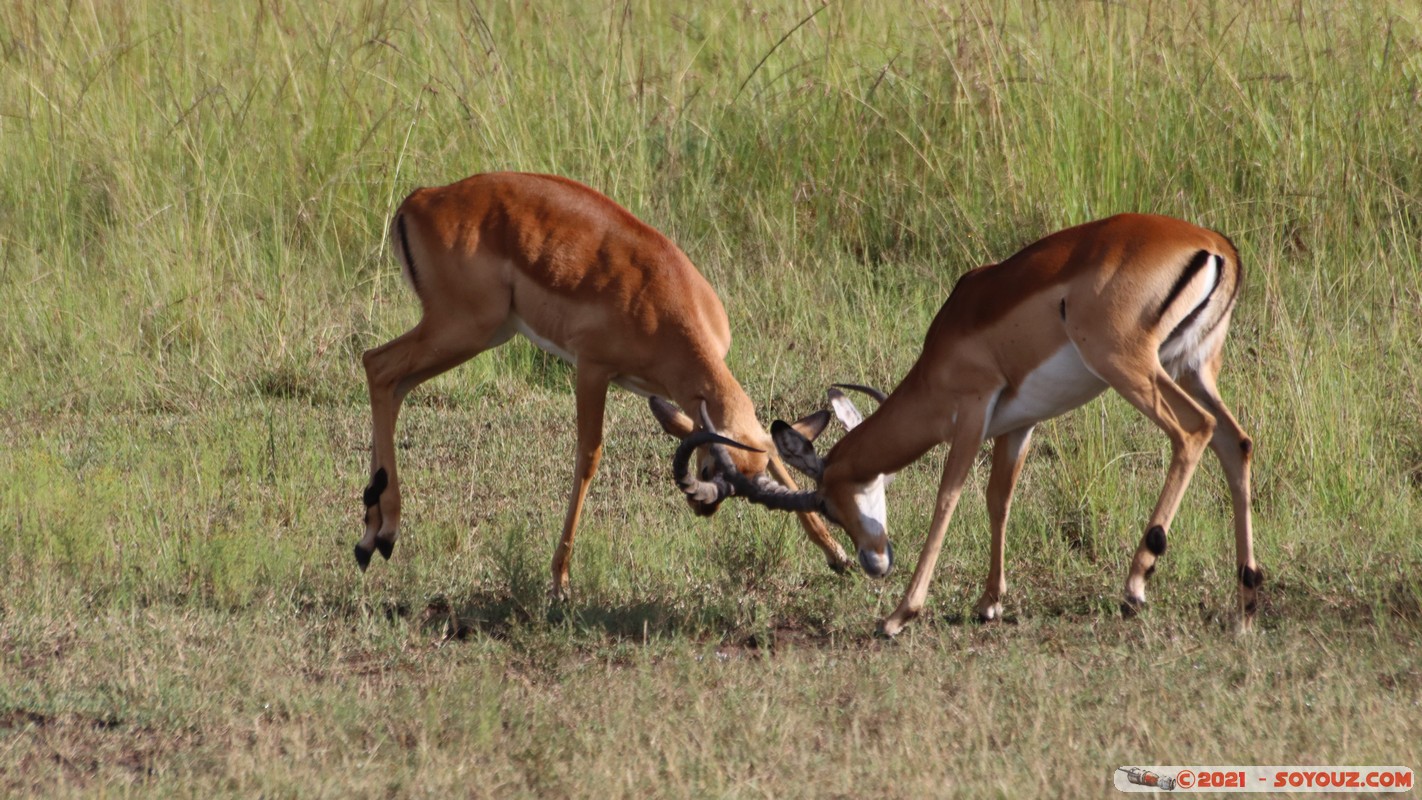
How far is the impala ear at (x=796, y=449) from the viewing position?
195 inches

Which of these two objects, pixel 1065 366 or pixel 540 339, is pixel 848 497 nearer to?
pixel 1065 366

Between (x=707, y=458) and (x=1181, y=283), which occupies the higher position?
(x=1181, y=283)

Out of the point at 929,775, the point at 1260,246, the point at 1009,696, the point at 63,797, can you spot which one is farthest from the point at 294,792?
the point at 1260,246

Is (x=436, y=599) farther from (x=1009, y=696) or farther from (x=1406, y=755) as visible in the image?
(x=1406, y=755)

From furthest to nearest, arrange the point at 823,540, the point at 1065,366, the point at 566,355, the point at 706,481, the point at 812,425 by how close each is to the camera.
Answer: the point at 566,355
the point at 823,540
the point at 812,425
the point at 706,481
the point at 1065,366

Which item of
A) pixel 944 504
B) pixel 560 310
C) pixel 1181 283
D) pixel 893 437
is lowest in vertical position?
pixel 944 504

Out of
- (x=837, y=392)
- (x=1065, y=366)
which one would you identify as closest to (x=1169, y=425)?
(x=1065, y=366)

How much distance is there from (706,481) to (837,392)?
0.51 metres

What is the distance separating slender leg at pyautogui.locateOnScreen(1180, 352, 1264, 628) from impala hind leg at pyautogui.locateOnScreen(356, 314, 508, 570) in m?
2.36

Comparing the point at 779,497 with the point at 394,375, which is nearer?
the point at 779,497

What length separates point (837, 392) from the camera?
5.23 metres

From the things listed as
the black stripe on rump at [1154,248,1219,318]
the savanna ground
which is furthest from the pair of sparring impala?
the savanna ground

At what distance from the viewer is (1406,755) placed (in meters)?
3.55

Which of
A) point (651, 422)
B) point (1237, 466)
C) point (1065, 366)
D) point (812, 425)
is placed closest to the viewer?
point (1065, 366)
